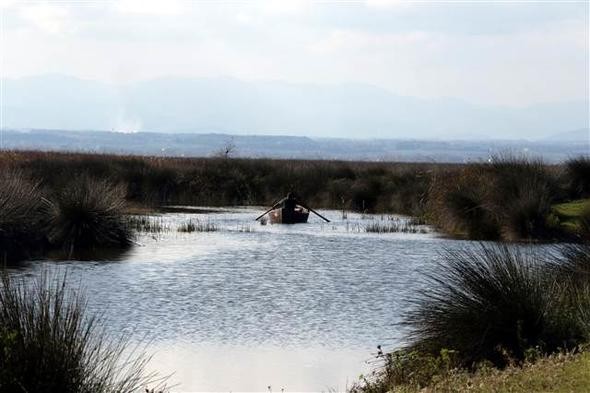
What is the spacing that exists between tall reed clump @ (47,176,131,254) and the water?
3.08ft

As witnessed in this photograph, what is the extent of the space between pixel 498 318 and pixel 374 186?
3574cm

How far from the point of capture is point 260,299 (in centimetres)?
2202

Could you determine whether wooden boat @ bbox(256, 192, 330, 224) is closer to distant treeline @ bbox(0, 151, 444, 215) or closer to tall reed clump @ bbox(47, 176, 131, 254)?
distant treeline @ bbox(0, 151, 444, 215)

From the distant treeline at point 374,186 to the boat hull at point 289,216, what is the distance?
449 cm

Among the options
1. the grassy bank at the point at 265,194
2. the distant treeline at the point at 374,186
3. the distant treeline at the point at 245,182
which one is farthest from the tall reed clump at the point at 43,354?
the distant treeline at the point at 245,182

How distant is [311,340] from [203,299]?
4.49 meters

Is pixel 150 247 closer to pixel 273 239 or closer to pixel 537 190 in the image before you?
pixel 273 239

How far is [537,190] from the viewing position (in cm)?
3397

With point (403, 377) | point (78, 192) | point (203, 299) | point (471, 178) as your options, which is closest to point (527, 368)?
point (403, 377)

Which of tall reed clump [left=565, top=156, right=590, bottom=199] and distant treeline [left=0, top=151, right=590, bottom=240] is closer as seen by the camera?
distant treeline [left=0, top=151, right=590, bottom=240]

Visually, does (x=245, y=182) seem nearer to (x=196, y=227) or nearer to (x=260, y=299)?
(x=196, y=227)

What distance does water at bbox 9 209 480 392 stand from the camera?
15.8 meters

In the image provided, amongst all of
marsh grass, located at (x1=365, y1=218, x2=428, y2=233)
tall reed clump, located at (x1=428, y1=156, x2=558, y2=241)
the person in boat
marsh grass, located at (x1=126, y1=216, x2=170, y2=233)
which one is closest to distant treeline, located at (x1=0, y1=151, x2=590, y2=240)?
tall reed clump, located at (x1=428, y1=156, x2=558, y2=241)

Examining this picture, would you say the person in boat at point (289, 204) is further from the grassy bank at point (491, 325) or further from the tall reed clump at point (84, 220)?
the grassy bank at point (491, 325)
